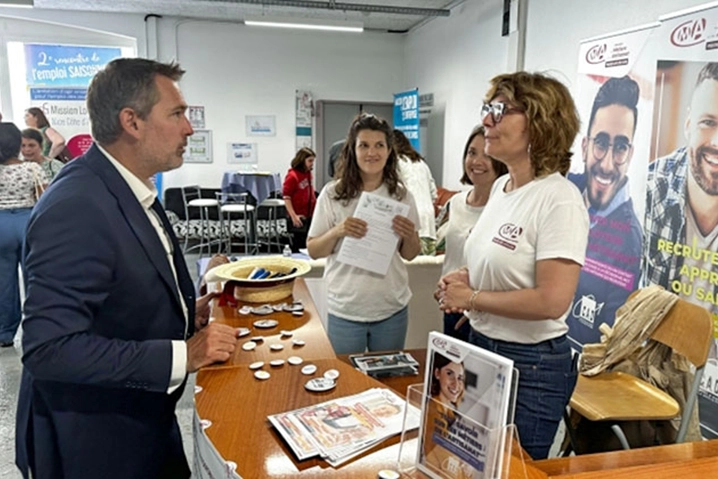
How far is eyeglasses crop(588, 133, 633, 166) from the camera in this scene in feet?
12.2

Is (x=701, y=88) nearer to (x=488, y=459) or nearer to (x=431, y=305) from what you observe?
(x=431, y=305)

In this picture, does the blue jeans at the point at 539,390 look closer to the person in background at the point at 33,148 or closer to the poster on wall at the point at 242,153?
the person in background at the point at 33,148

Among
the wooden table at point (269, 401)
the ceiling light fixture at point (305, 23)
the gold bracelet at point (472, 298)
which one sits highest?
the ceiling light fixture at point (305, 23)

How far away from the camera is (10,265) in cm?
399

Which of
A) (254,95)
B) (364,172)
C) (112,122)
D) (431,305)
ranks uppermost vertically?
(254,95)

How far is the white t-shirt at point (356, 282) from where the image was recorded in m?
2.10

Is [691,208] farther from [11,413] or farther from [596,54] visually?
[11,413]

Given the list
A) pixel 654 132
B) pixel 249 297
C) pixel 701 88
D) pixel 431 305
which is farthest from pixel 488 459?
pixel 654 132

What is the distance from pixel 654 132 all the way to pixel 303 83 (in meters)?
6.46

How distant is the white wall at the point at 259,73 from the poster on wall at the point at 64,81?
3.96 ft

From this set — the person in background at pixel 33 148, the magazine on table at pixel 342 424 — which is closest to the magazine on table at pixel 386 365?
the magazine on table at pixel 342 424

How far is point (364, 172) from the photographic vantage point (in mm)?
2188

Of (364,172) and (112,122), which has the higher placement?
(112,122)

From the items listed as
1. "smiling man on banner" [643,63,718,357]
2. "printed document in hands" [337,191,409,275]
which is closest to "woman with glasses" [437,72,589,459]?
"printed document in hands" [337,191,409,275]
